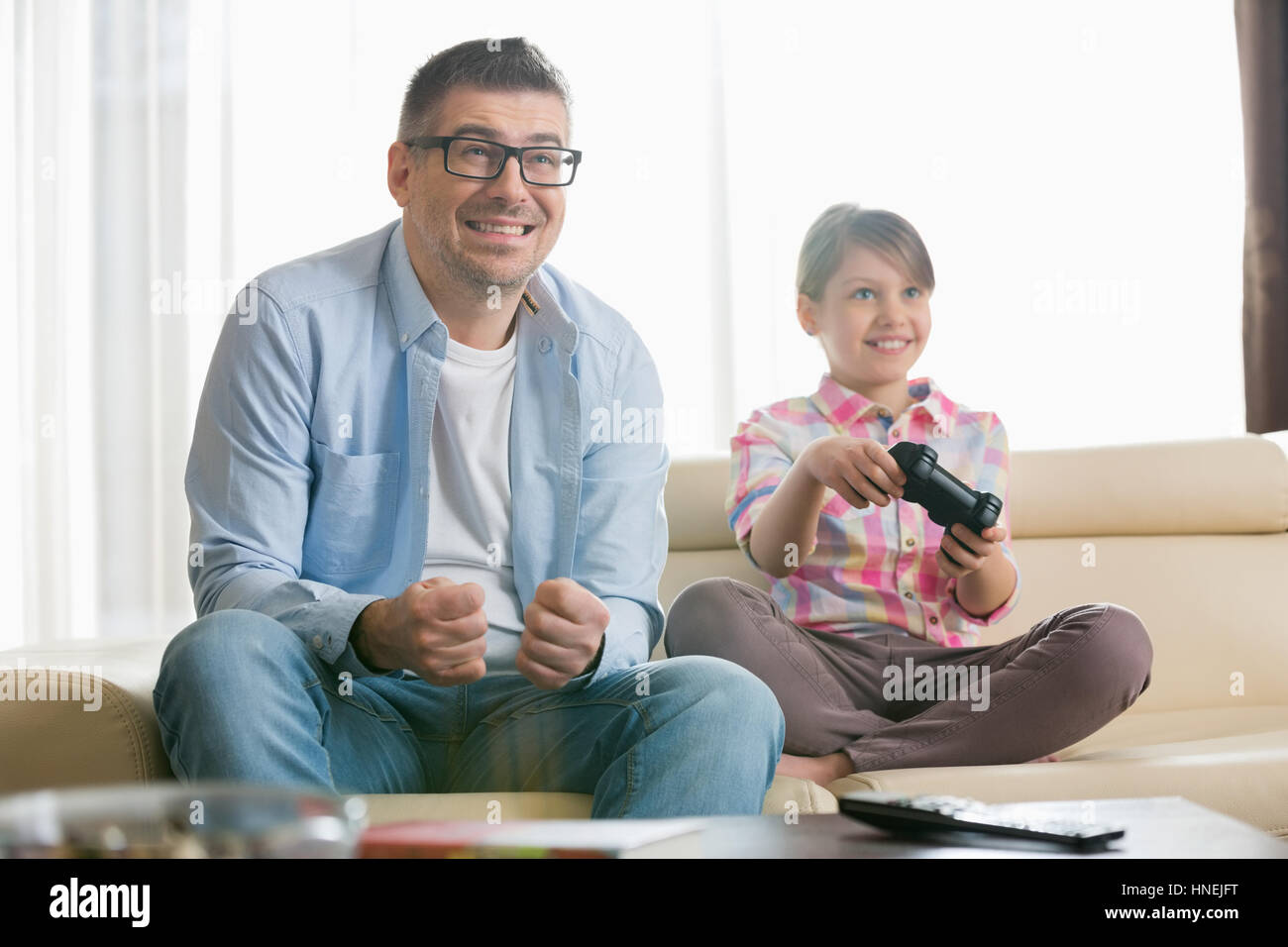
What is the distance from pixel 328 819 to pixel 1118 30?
9.61ft

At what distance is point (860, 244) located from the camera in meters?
1.72

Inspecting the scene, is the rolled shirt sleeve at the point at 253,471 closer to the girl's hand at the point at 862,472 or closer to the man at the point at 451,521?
the man at the point at 451,521

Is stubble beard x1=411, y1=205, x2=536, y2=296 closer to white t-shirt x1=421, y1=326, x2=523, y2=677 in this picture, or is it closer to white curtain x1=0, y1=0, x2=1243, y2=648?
white t-shirt x1=421, y1=326, x2=523, y2=677

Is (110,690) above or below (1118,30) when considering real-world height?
below

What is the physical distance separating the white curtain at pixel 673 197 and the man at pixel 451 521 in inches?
58.5

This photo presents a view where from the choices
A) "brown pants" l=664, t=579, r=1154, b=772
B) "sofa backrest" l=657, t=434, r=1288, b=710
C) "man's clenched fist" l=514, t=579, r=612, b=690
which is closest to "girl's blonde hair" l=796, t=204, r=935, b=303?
"sofa backrest" l=657, t=434, r=1288, b=710

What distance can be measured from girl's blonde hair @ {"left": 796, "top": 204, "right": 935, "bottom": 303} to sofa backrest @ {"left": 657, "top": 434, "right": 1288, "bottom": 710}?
0.33 metres

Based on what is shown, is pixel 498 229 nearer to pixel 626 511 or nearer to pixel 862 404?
pixel 626 511

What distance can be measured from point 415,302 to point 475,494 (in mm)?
231

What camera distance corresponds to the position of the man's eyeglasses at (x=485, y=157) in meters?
1.36

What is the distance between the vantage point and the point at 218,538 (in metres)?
1.21
